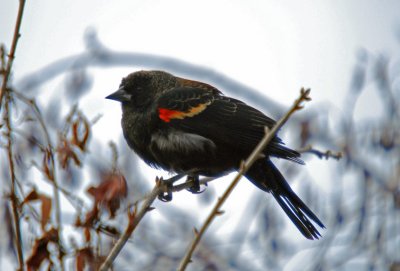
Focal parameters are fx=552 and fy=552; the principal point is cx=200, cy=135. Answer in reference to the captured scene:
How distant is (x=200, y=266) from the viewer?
2820 mm

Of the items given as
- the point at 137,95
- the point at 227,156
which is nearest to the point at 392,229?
the point at 227,156

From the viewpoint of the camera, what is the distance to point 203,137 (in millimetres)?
3482

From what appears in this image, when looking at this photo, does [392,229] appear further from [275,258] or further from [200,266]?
[200,266]

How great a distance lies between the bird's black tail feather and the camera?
3.15 meters

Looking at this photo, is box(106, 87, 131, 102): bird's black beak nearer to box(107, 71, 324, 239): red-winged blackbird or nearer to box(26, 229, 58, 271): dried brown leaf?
box(107, 71, 324, 239): red-winged blackbird

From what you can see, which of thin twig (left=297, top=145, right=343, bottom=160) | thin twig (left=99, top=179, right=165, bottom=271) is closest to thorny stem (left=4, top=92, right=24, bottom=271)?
thin twig (left=99, top=179, right=165, bottom=271)

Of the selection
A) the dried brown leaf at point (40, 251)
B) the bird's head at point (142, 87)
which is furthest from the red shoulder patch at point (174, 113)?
the dried brown leaf at point (40, 251)

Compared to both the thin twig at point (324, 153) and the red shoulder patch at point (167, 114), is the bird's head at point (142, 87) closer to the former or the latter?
the red shoulder patch at point (167, 114)

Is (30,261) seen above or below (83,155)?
below

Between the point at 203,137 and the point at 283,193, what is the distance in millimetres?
606

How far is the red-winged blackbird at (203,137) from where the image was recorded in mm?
3406

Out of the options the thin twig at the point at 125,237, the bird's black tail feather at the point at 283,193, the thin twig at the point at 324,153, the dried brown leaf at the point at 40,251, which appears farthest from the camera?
the bird's black tail feather at the point at 283,193

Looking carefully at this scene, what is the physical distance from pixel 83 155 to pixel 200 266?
0.90 metres

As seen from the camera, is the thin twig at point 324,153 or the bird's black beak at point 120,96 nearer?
the thin twig at point 324,153
